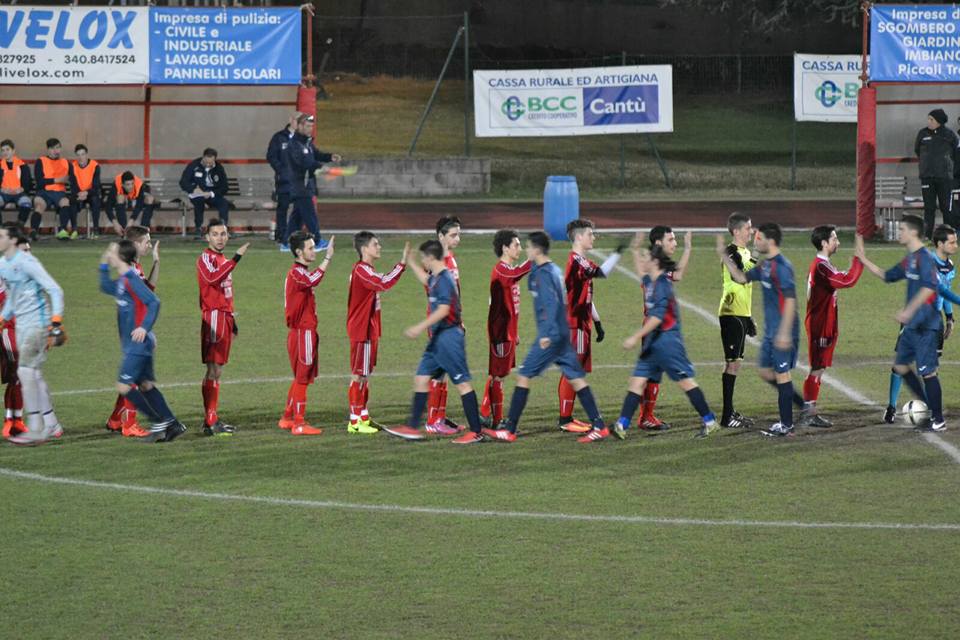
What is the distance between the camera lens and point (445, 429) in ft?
46.1

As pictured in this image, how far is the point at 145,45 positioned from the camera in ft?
93.2

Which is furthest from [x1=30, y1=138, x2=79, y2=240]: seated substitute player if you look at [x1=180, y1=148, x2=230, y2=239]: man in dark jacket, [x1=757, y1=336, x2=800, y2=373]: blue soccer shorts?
[x1=757, y1=336, x2=800, y2=373]: blue soccer shorts

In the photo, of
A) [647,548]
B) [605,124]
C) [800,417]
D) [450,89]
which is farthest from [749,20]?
[647,548]

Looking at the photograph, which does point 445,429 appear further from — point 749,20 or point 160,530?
point 749,20

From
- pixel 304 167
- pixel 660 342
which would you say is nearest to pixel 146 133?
pixel 304 167

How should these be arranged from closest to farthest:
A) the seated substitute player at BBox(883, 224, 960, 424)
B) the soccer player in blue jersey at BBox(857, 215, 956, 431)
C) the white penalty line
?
the white penalty line, the soccer player in blue jersey at BBox(857, 215, 956, 431), the seated substitute player at BBox(883, 224, 960, 424)

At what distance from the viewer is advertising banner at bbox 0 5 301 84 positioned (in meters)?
28.4

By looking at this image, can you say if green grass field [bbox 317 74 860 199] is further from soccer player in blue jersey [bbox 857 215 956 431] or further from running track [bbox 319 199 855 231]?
soccer player in blue jersey [bbox 857 215 956 431]

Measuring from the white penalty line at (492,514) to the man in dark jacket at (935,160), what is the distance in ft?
57.1

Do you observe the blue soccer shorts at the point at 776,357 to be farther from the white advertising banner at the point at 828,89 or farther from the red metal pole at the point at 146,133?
the white advertising banner at the point at 828,89

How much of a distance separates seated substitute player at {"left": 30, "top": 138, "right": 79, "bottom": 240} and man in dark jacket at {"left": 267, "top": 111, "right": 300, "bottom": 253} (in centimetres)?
395

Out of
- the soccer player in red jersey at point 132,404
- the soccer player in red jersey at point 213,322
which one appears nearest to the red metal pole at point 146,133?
the soccer player in red jersey at point 132,404

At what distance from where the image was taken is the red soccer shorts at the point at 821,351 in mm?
14234

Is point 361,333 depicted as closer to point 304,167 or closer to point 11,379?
point 11,379
